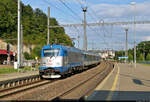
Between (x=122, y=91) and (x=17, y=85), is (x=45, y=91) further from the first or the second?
(x=122, y=91)

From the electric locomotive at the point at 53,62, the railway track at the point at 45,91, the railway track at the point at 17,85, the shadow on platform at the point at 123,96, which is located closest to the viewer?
the shadow on platform at the point at 123,96

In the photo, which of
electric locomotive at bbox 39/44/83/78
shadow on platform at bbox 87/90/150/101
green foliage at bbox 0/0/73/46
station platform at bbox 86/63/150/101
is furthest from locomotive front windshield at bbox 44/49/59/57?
green foliage at bbox 0/0/73/46

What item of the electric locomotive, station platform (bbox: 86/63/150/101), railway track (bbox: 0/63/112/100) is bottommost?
railway track (bbox: 0/63/112/100)

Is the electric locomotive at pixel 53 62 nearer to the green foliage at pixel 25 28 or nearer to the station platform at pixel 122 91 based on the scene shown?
the station platform at pixel 122 91

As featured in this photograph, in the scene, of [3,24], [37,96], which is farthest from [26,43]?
[37,96]

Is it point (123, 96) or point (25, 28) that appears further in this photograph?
point (25, 28)

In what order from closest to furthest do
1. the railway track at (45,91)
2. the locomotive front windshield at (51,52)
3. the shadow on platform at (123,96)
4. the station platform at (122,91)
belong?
the shadow on platform at (123,96)
the station platform at (122,91)
the railway track at (45,91)
the locomotive front windshield at (51,52)

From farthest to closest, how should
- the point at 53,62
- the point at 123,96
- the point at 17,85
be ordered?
1. the point at 53,62
2. the point at 17,85
3. the point at 123,96

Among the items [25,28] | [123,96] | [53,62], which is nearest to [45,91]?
[123,96]

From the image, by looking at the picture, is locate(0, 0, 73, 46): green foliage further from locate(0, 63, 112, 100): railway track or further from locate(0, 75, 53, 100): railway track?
locate(0, 63, 112, 100): railway track

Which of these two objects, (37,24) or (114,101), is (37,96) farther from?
(37,24)

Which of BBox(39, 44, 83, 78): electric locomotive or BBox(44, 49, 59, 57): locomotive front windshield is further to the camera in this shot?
BBox(44, 49, 59, 57): locomotive front windshield

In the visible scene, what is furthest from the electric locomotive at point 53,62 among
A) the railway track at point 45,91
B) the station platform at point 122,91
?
the station platform at point 122,91

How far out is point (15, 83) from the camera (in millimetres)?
16016
